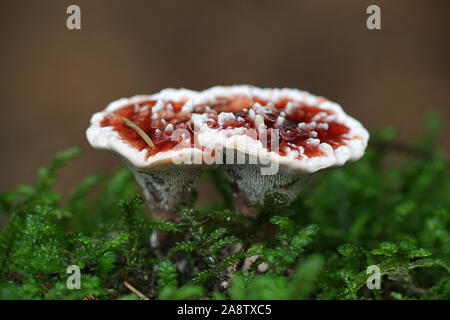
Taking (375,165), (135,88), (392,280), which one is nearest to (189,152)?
(392,280)

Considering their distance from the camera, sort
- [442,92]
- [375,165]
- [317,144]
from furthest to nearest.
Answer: [442,92] < [375,165] < [317,144]

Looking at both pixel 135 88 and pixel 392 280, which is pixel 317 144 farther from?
pixel 135 88

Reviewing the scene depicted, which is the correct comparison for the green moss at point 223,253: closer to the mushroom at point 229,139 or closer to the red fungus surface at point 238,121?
the mushroom at point 229,139

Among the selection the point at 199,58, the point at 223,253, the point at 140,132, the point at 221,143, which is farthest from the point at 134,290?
the point at 199,58

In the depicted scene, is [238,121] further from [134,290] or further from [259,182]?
[134,290]

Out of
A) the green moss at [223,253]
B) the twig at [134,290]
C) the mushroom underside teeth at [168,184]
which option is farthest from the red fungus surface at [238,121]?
the twig at [134,290]

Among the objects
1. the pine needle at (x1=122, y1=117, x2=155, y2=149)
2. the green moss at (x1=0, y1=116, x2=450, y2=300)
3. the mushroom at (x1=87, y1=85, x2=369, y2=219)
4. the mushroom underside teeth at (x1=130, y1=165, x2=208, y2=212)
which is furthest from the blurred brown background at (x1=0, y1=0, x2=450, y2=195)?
the pine needle at (x1=122, y1=117, x2=155, y2=149)
